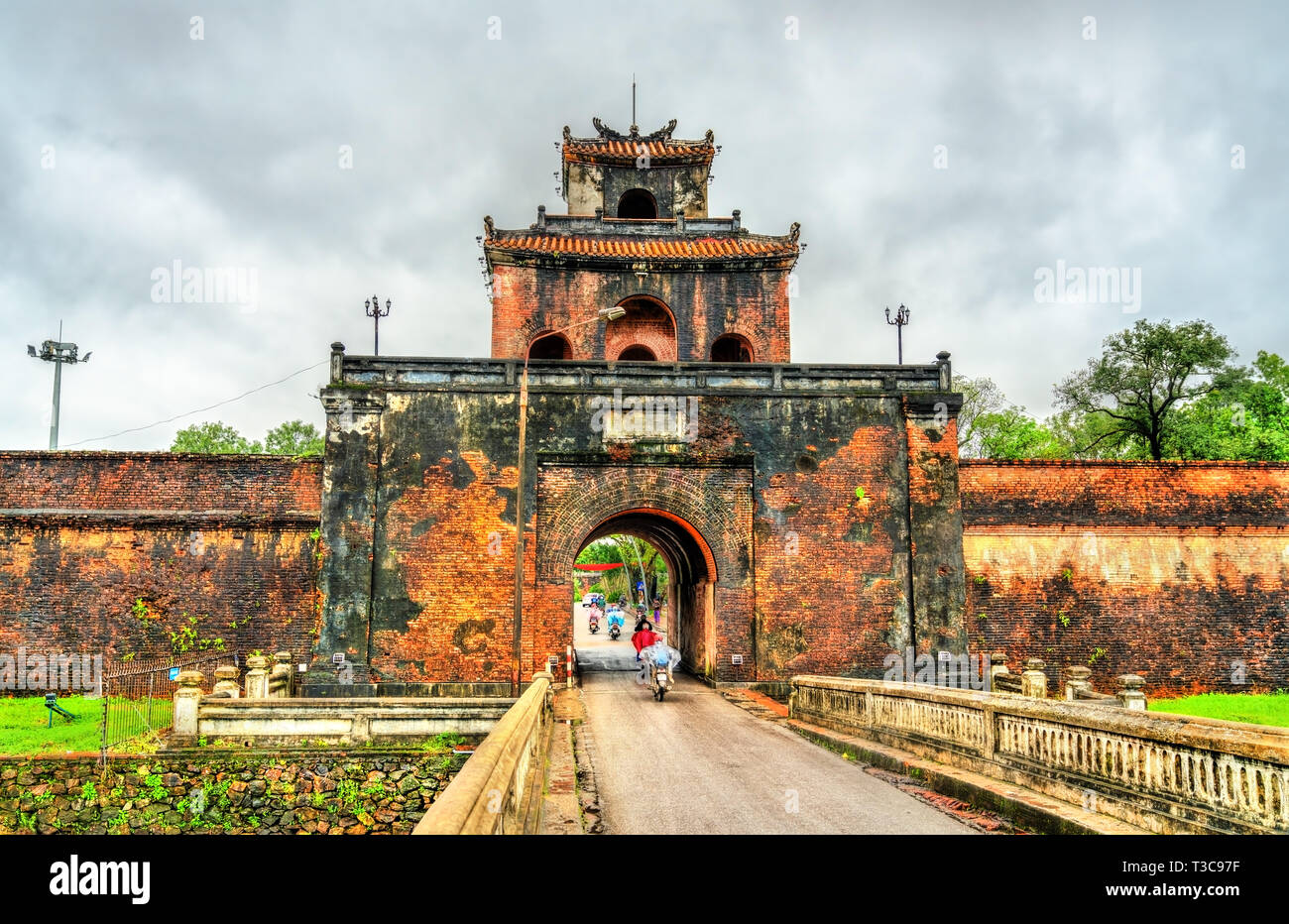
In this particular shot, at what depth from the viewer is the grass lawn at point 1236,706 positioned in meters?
14.0

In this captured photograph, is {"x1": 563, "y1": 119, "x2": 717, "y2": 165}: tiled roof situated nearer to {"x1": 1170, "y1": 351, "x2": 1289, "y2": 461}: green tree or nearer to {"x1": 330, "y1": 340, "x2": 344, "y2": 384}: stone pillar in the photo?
{"x1": 330, "y1": 340, "x2": 344, "y2": 384}: stone pillar

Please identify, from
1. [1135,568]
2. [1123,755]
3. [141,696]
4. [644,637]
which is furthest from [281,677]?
[1135,568]

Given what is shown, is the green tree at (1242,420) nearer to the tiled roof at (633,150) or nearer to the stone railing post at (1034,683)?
the stone railing post at (1034,683)

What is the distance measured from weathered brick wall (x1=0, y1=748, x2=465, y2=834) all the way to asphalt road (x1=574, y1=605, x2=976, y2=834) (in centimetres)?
317

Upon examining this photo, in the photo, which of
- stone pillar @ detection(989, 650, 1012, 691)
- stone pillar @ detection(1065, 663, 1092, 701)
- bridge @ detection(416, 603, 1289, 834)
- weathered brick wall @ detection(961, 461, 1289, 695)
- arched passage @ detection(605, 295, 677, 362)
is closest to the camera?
bridge @ detection(416, 603, 1289, 834)

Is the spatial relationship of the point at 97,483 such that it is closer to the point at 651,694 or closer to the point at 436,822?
the point at 651,694

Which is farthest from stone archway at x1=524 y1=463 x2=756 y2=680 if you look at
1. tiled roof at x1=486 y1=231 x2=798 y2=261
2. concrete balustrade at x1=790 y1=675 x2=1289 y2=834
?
concrete balustrade at x1=790 y1=675 x2=1289 y2=834

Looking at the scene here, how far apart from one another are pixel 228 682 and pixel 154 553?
4359mm

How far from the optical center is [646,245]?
20547 millimetres

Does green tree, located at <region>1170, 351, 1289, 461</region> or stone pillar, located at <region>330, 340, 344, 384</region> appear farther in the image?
green tree, located at <region>1170, 351, 1289, 461</region>

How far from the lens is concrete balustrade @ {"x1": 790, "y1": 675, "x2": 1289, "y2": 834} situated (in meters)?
4.64

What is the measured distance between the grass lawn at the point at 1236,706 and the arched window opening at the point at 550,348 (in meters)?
14.5

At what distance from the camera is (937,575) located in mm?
16391
